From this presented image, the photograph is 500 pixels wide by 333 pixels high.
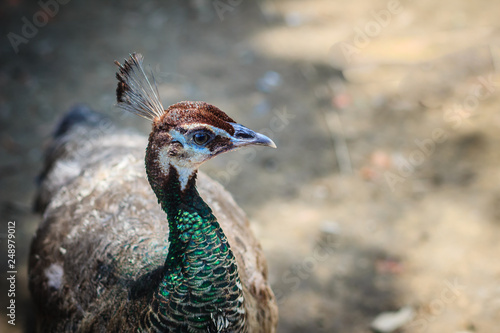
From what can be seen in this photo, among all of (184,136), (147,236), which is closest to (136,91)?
(184,136)

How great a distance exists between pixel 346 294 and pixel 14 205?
272cm

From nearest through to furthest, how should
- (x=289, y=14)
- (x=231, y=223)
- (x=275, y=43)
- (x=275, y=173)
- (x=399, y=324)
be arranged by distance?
(x=231, y=223) → (x=399, y=324) → (x=275, y=173) → (x=275, y=43) → (x=289, y=14)

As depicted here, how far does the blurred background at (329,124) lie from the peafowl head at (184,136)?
1.73m

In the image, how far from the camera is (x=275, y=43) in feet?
18.7

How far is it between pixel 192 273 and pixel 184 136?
1.68 feet

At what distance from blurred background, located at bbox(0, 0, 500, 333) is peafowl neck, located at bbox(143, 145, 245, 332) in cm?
146

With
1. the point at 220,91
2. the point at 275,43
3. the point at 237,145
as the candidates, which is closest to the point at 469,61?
the point at 275,43

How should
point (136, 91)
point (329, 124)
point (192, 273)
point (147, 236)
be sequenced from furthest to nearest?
point (329, 124) → point (147, 236) → point (136, 91) → point (192, 273)

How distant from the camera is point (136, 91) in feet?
6.25

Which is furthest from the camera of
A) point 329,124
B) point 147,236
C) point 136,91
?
point 329,124

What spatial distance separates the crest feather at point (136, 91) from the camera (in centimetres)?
187

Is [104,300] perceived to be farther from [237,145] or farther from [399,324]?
[399,324]

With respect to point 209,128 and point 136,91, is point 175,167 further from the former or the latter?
point 136,91

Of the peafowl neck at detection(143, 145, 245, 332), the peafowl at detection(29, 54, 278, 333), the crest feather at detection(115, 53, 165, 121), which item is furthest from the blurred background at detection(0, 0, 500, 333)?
the crest feather at detection(115, 53, 165, 121)
